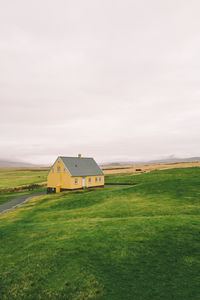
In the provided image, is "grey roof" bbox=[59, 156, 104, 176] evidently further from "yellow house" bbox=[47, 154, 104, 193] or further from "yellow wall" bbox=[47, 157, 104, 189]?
"yellow wall" bbox=[47, 157, 104, 189]

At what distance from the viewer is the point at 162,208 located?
18875mm

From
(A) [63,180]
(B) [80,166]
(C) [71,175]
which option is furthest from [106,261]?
(B) [80,166]

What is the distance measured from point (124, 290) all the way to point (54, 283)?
2780mm

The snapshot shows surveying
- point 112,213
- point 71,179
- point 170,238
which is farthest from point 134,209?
point 71,179

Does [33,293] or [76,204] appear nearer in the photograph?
[33,293]

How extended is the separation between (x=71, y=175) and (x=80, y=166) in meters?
6.27

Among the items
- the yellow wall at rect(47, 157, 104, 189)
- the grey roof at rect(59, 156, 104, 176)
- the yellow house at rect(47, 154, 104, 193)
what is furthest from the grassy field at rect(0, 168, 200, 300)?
the grey roof at rect(59, 156, 104, 176)

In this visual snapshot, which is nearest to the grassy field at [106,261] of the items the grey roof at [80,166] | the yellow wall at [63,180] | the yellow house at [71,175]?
the yellow wall at [63,180]

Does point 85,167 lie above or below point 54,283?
above

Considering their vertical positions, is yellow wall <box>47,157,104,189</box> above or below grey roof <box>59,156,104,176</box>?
below

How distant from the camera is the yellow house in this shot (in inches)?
1873

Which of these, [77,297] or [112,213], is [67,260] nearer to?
[77,297]

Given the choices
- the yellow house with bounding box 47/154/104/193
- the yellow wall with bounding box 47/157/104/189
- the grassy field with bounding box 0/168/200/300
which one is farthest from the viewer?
the yellow house with bounding box 47/154/104/193

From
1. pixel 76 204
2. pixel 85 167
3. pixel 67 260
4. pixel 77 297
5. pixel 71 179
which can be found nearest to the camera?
pixel 77 297
